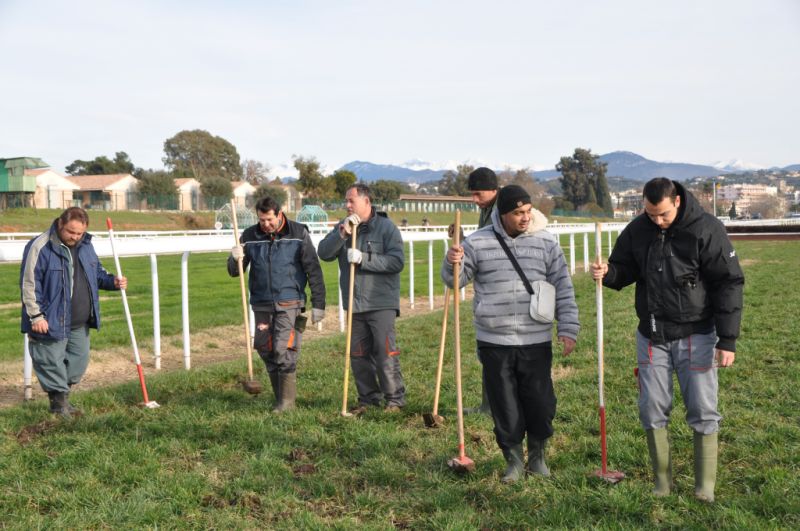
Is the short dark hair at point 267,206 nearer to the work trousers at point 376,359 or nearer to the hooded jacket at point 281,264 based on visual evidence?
the hooded jacket at point 281,264

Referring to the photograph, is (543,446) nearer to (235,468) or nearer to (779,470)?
(779,470)

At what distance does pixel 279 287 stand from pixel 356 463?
205 centimetres

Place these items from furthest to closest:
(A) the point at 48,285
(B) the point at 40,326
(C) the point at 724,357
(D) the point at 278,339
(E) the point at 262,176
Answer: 1. (E) the point at 262,176
2. (D) the point at 278,339
3. (A) the point at 48,285
4. (B) the point at 40,326
5. (C) the point at 724,357

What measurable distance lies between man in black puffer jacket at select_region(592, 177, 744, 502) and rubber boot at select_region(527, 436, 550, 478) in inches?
28.2

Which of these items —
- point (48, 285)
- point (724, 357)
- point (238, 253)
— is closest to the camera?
point (724, 357)

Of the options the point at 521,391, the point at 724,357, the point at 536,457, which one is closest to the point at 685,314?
the point at 724,357

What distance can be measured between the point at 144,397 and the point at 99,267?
4.39 feet

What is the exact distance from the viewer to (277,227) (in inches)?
279

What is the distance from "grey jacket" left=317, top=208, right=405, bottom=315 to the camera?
7.05m

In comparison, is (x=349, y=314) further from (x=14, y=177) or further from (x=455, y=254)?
Result: (x=14, y=177)

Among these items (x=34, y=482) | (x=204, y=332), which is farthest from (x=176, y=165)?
(x=34, y=482)

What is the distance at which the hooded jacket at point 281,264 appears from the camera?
277 inches

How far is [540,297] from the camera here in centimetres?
506

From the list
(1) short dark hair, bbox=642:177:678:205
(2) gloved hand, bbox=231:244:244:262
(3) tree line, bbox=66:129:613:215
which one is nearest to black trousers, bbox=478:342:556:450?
(1) short dark hair, bbox=642:177:678:205
